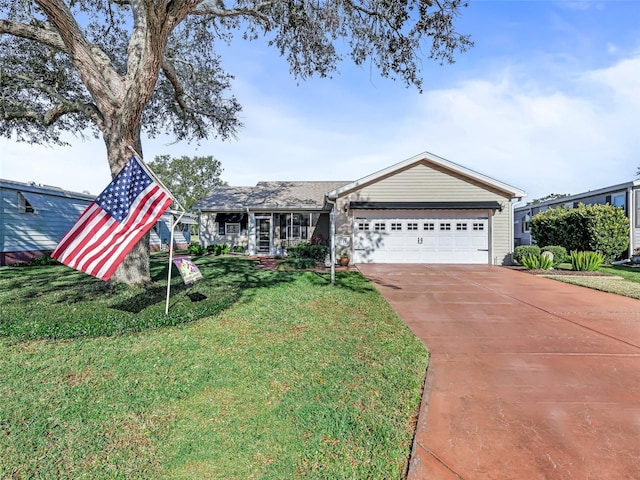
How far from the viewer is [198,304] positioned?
21.6ft

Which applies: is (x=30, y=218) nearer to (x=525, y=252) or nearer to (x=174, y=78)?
(x=174, y=78)

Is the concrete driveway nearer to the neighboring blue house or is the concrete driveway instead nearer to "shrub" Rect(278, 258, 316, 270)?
"shrub" Rect(278, 258, 316, 270)

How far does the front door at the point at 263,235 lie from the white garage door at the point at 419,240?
5.72 meters

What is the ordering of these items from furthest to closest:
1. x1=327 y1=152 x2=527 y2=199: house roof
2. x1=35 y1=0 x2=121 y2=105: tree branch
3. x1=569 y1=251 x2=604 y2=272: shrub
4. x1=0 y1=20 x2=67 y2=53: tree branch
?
1. x1=327 y1=152 x2=527 y2=199: house roof
2. x1=569 y1=251 x2=604 y2=272: shrub
3. x1=0 y1=20 x2=67 y2=53: tree branch
4. x1=35 y1=0 x2=121 y2=105: tree branch

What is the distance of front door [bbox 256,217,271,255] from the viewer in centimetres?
1853

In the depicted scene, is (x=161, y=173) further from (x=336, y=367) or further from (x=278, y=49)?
(x=336, y=367)

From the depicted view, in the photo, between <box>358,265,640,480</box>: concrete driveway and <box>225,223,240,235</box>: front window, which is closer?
<box>358,265,640,480</box>: concrete driveway

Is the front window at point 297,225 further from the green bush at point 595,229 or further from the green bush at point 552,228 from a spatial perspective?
the green bush at point 595,229

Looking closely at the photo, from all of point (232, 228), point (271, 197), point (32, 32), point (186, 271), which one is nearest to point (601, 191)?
point (271, 197)

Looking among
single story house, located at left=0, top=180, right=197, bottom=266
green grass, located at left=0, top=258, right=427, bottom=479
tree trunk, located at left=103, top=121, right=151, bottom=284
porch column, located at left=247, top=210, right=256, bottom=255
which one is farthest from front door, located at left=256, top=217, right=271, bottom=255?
green grass, located at left=0, top=258, right=427, bottom=479

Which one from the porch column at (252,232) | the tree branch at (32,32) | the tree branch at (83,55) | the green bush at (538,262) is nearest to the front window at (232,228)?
the porch column at (252,232)

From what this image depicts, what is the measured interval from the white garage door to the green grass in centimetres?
967

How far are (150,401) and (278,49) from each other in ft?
33.9

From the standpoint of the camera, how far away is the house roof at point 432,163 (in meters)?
14.3
